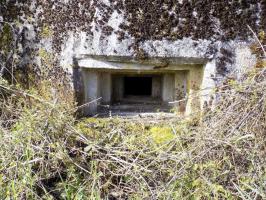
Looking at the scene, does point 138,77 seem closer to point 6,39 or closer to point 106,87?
point 106,87

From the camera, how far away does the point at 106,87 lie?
2918mm

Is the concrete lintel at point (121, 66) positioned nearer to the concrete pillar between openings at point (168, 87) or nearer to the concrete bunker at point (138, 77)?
the concrete bunker at point (138, 77)

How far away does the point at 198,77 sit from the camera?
2.69 m

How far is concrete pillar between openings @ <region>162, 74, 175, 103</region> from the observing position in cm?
290

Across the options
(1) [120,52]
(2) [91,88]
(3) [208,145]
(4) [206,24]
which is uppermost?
(4) [206,24]

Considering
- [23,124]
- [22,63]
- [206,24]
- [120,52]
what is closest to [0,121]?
[23,124]

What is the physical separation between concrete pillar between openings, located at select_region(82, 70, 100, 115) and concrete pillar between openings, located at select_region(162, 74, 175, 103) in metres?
0.42

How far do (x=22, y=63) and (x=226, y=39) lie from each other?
1.17 metres

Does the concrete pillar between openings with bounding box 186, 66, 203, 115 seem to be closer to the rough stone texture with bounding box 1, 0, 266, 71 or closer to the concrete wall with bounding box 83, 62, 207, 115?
the concrete wall with bounding box 83, 62, 207, 115

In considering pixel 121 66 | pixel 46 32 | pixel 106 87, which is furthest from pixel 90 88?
pixel 46 32

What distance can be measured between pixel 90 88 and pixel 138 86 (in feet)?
1.93

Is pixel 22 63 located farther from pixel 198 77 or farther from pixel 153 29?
pixel 198 77

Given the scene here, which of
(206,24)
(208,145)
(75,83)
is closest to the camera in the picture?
(208,145)

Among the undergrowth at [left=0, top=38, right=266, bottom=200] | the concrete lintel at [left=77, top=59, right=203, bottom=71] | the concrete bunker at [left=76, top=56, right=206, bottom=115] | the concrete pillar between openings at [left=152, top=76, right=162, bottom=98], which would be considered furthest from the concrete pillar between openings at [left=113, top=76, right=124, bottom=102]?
the undergrowth at [left=0, top=38, right=266, bottom=200]
